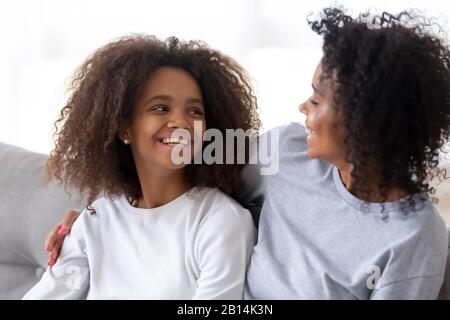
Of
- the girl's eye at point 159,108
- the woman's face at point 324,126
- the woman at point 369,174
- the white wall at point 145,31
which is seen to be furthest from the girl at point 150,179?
the white wall at point 145,31

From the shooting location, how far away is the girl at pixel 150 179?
4.75ft

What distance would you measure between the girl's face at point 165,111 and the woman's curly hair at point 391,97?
32 centimetres

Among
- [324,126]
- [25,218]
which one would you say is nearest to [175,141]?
[324,126]

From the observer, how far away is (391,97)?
121cm

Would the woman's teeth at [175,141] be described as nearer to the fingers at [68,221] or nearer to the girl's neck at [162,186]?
the girl's neck at [162,186]

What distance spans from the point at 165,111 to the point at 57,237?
0.44 metres

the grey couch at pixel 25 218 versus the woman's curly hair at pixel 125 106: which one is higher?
the woman's curly hair at pixel 125 106

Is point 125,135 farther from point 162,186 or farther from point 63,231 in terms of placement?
point 63,231

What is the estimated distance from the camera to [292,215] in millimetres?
1409

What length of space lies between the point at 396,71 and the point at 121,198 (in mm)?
715

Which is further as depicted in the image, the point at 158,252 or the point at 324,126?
the point at 158,252

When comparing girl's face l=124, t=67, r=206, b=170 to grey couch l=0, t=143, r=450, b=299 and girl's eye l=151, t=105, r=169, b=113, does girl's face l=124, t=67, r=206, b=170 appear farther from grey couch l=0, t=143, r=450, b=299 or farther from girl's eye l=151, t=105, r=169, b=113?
grey couch l=0, t=143, r=450, b=299

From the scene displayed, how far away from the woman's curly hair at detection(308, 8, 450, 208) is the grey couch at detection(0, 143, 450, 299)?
0.81 m
